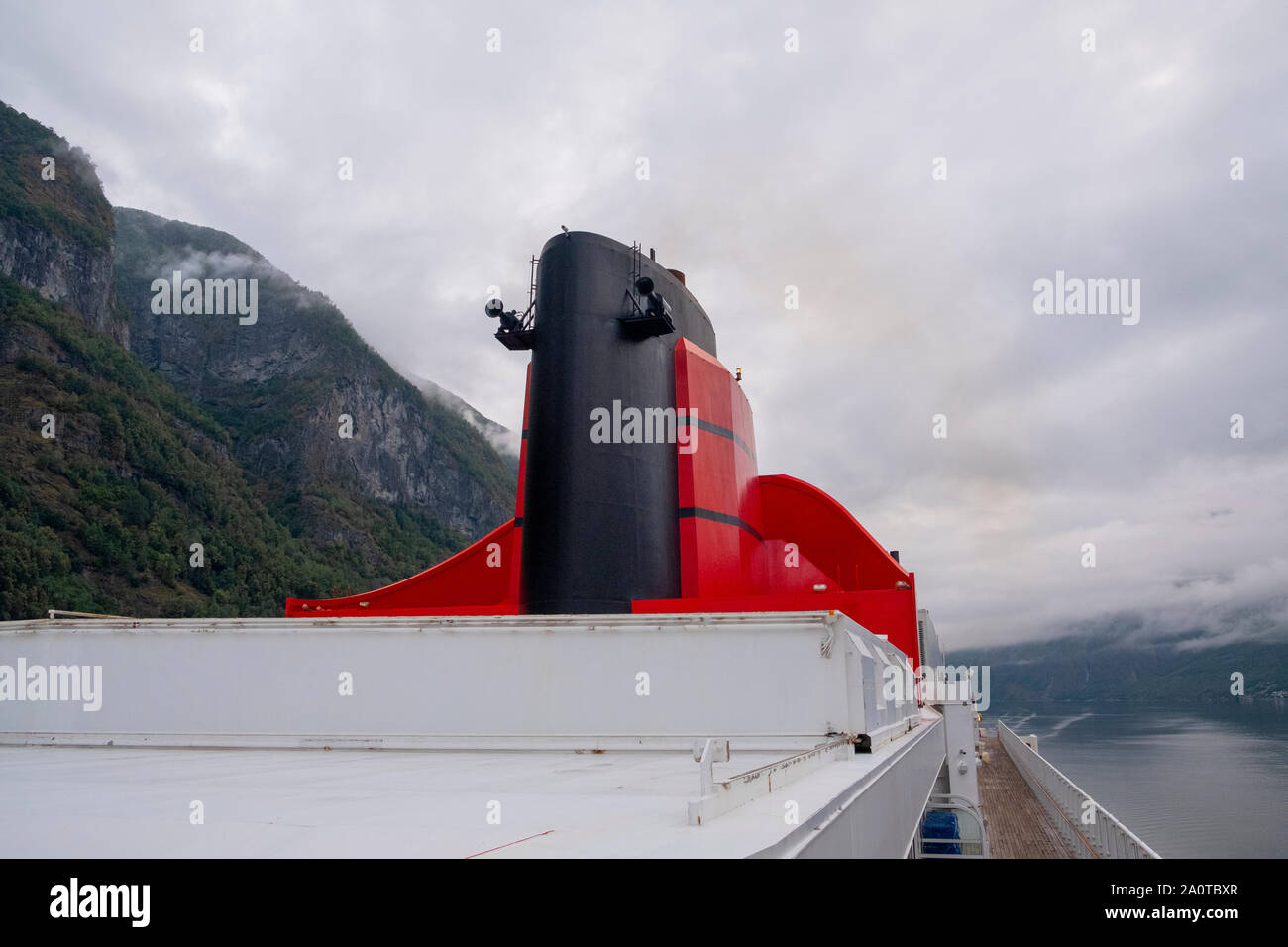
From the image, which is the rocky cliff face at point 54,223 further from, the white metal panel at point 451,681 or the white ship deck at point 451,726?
the white ship deck at point 451,726

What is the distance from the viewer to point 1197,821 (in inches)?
2373

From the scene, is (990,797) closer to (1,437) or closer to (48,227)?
(1,437)

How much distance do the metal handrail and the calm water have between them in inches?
1152

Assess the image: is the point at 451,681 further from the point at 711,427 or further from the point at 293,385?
the point at 293,385

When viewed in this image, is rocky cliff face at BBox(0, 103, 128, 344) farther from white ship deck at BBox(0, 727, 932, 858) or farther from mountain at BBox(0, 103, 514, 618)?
white ship deck at BBox(0, 727, 932, 858)

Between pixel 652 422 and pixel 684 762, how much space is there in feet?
23.9

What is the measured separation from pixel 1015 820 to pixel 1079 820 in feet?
12.2

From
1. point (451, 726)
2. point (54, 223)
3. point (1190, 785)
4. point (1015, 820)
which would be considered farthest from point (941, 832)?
point (54, 223)

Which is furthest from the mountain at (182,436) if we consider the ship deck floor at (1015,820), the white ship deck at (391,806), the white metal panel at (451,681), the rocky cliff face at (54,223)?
the white ship deck at (391,806)

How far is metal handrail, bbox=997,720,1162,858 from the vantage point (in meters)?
14.1

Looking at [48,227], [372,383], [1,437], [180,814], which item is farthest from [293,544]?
[180,814]

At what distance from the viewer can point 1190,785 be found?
80.2m

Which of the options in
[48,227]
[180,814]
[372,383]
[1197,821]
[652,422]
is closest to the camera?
[180,814]

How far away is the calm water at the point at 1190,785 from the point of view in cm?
5462
